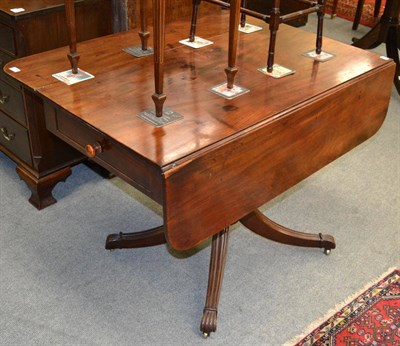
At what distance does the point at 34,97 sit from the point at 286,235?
1101mm

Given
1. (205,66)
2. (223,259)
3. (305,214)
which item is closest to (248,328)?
(223,259)

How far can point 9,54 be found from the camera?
217cm

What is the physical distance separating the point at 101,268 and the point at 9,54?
876 mm

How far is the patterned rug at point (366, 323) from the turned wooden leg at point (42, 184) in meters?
1.18

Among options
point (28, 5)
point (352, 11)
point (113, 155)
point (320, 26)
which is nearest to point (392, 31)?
point (352, 11)

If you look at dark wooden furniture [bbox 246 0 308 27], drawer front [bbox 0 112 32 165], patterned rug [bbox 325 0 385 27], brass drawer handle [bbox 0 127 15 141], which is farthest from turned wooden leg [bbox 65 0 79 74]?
patterned rug [bbox 325 0 385 27]

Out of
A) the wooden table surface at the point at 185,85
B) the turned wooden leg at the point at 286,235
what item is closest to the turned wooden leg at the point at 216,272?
the turned wooden leg at the point at 286,235

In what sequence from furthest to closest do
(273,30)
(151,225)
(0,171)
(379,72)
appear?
(0,171) < (151,225) < (379,72) < (273,30)

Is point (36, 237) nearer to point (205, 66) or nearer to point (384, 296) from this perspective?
point (205, 66)

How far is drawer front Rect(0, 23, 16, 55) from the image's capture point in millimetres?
2117

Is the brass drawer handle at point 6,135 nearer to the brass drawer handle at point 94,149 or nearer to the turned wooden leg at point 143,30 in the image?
the turned wooden leg at point 143,30

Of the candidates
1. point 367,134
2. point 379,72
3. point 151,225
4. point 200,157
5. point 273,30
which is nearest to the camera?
point 200,157

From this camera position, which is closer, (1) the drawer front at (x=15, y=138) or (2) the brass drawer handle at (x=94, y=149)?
(2) the brass drawer handle at (x=94, y=149)

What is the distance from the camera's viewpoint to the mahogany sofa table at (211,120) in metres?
1.43
